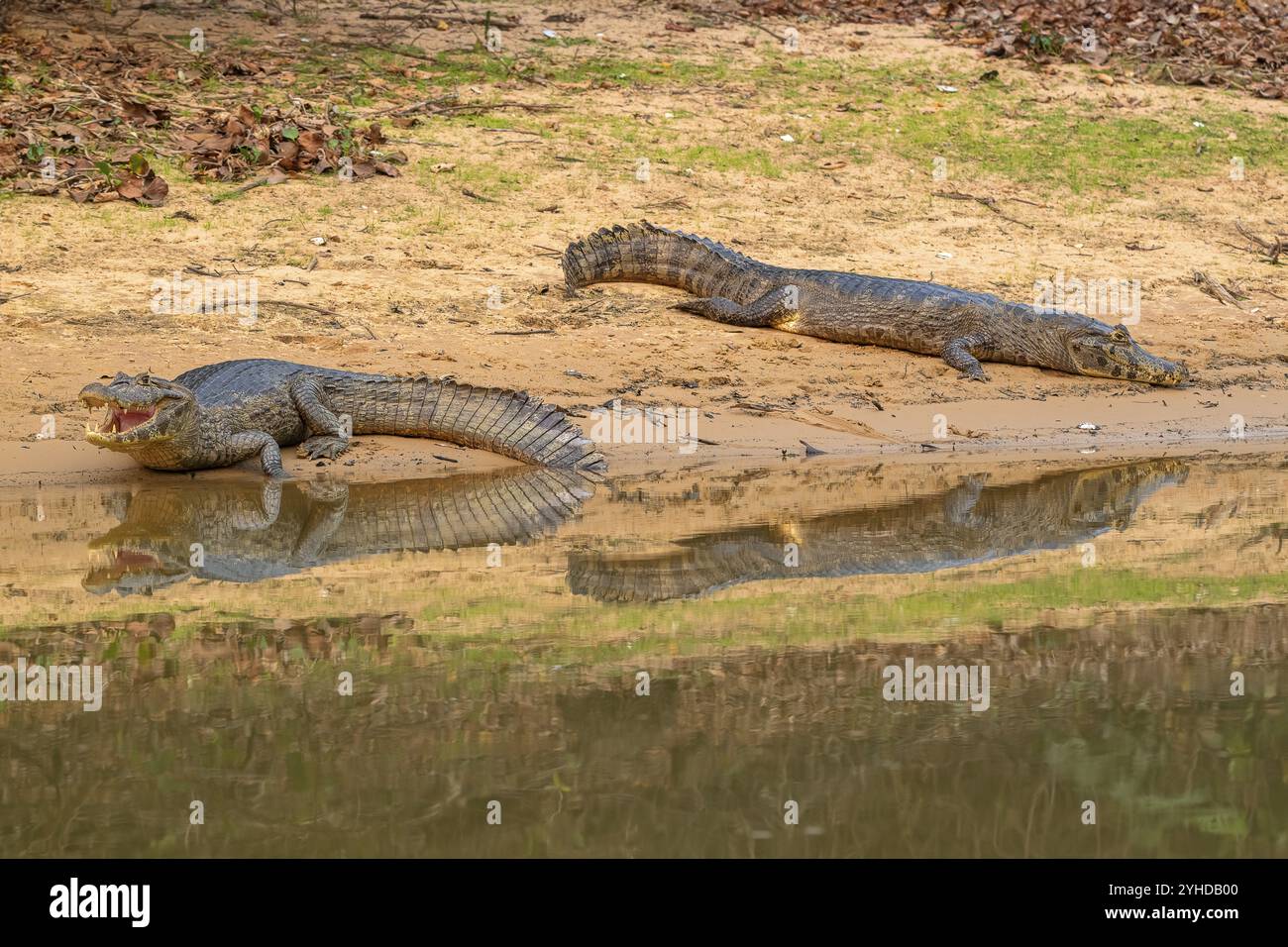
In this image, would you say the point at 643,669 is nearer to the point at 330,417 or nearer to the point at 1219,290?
the point at 330,417

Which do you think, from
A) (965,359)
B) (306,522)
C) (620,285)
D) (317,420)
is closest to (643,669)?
(306,522)

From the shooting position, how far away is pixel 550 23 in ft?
48.0

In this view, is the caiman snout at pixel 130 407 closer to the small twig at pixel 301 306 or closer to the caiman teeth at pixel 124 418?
the caiman teeth at pixel 124 418

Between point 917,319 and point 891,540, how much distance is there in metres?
3.89

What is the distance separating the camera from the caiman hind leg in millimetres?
10070

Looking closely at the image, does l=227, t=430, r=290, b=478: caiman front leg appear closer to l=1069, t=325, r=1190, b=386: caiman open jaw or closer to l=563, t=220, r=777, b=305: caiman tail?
l=563, t=220, r=777, b=305: caiman tail

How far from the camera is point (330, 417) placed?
8117mm

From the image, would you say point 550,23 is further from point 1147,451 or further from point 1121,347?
point 1147,451

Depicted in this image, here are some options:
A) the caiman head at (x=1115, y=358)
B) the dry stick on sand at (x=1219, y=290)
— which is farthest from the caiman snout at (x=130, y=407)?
the dry stick on sand at (x=1219, y=290)

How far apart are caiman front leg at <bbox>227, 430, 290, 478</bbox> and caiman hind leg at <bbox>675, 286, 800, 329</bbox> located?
3.38 meters

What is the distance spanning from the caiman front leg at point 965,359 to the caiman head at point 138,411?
4859mm

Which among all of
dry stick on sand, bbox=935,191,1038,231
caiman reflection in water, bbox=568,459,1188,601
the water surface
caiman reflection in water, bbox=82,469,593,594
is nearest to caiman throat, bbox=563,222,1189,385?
dry stick on sand, bbox=935,191,1038,231

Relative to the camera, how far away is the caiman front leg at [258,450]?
7816mm
